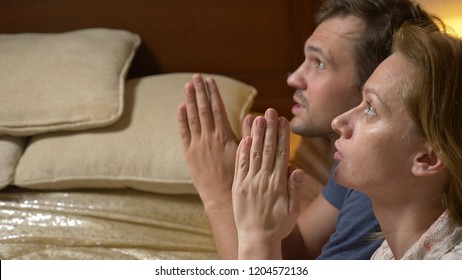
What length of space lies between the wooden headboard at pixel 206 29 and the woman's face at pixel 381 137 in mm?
1200

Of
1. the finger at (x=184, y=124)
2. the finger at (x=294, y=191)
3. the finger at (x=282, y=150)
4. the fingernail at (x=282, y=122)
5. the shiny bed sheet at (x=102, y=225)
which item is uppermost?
the fingernail at (x=282, y=122)

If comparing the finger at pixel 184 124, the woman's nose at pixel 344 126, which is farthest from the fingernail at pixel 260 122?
the finger at pixel 184 124

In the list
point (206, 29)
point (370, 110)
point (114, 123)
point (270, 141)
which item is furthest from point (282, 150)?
point (206, 29)

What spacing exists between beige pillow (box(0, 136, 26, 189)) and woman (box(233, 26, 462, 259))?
851 mm

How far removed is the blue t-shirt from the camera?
136 centimetres

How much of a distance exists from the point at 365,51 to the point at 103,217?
677 millimetres

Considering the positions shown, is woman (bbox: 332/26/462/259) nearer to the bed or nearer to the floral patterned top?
the floral patterned top

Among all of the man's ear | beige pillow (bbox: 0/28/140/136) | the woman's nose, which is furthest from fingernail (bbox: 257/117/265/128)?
beige pillow (bbox: 0/28/140/136)

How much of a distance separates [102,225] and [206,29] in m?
0.84

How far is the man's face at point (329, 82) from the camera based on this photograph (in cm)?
146

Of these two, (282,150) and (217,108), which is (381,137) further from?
(217,108)

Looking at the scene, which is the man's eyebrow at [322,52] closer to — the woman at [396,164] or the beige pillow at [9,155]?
the woman at [396,164]
